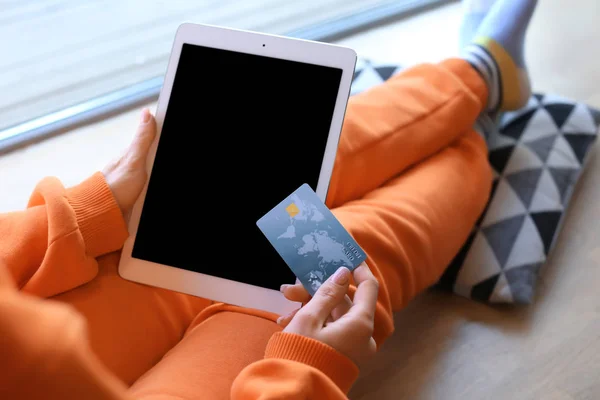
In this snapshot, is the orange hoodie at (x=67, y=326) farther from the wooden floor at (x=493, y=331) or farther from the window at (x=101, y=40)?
the window at (x=101, y=40)

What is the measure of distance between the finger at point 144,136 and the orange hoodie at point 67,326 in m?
0.06

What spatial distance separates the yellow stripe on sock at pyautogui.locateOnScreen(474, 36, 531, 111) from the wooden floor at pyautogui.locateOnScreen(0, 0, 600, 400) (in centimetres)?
20

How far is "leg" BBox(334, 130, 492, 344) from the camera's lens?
2.49ft

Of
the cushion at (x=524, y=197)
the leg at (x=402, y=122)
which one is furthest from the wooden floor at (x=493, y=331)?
the leg at (x=402, y=122)

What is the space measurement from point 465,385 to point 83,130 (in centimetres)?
95

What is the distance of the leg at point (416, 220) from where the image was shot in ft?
2.49

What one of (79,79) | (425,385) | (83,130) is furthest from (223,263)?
(79,79)

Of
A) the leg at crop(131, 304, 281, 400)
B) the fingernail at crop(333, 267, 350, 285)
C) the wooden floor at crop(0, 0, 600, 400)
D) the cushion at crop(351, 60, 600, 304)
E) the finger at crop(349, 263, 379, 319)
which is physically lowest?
the wooden floor at crop(0, 0, 600, 400)

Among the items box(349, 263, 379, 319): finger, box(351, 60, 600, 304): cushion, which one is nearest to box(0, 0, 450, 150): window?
box(351, 60, 600, 304): cushion

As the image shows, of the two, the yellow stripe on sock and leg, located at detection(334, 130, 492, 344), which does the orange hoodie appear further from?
the yellow stripe on sock

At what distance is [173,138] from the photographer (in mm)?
770

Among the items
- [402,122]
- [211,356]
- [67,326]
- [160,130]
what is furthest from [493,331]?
[67,326]

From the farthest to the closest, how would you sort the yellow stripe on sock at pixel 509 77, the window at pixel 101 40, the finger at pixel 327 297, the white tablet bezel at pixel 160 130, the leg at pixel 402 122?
1. the window at pixel 101 40
2. the yellow stripe on sock at pixel 509 77
3. the leg at pixel 402 122
4. the white tablet bezel at pixel 160 130
5. the finger at pixel 327 297

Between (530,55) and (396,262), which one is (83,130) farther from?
(530,55)
